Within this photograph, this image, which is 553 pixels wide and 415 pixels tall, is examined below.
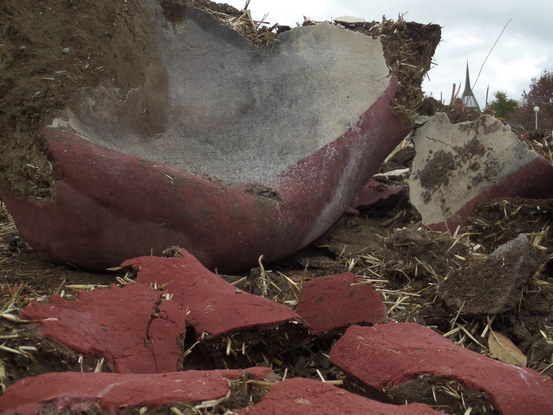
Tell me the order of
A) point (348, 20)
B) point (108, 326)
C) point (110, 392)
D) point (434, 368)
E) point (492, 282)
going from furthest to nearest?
point (348, 20) → point (492, 282) → point (108, 326) → point (434, 368) → point (110, 392)

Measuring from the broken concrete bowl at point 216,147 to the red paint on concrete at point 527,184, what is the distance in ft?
1.98

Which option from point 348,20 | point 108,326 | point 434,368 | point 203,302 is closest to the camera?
point 434,368

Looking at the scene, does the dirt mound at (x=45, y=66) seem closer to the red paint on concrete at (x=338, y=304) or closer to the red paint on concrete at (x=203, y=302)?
the red paint on concrete at (x=203, y=302)

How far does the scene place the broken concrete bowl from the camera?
2.40m

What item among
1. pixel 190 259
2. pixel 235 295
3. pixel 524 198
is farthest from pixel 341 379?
pixel 524 198

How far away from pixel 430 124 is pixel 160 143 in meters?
1.64

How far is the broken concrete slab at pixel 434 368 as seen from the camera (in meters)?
1.48

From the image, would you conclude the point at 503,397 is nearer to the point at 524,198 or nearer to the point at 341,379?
the point at 341,379

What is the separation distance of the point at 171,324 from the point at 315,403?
61 centimetres

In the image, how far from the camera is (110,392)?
1256mm

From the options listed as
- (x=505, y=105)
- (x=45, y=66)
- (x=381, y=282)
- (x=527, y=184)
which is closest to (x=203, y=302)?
(x=381, y=282)

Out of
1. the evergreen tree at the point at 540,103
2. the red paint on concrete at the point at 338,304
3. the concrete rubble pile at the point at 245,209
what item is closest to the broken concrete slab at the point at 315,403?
the concrete rubble pile at the point at 245,209

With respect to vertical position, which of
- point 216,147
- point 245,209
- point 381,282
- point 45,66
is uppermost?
point 45,66

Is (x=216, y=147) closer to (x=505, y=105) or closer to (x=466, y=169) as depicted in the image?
(x=466, y=169)
